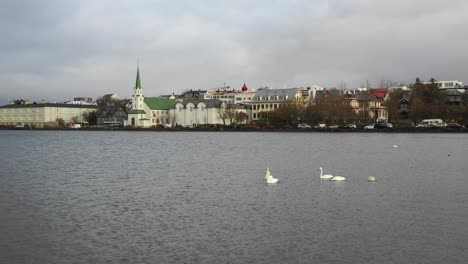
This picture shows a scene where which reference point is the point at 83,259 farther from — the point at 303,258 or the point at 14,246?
the point at 303,258

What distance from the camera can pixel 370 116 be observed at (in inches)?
5241

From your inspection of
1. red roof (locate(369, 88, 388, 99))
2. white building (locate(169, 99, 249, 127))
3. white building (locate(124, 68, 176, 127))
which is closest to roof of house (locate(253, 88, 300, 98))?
white building (locate(169, 99, 249, 127))

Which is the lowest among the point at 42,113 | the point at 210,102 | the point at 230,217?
the point at 230,217

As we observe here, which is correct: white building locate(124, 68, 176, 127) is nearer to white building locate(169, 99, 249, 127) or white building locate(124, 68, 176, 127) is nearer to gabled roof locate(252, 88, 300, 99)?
white building locate(169, 99, 249, 127)

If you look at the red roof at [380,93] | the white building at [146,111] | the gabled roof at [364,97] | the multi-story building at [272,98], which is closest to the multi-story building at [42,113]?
the white building at [146,111]

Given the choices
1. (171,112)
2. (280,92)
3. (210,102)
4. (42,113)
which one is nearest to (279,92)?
(280,92)

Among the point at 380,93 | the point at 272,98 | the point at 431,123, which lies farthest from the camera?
the point at 380,93

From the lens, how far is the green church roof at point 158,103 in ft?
522

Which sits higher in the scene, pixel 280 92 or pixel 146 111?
pixel 280 92

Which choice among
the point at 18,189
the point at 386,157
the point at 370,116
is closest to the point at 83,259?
the point at 18,189

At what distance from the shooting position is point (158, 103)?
162m

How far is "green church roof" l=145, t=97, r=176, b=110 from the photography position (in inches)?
6264

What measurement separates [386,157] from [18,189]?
3192 centimetres

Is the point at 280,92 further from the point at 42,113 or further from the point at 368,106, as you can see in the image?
the point at 42,113
